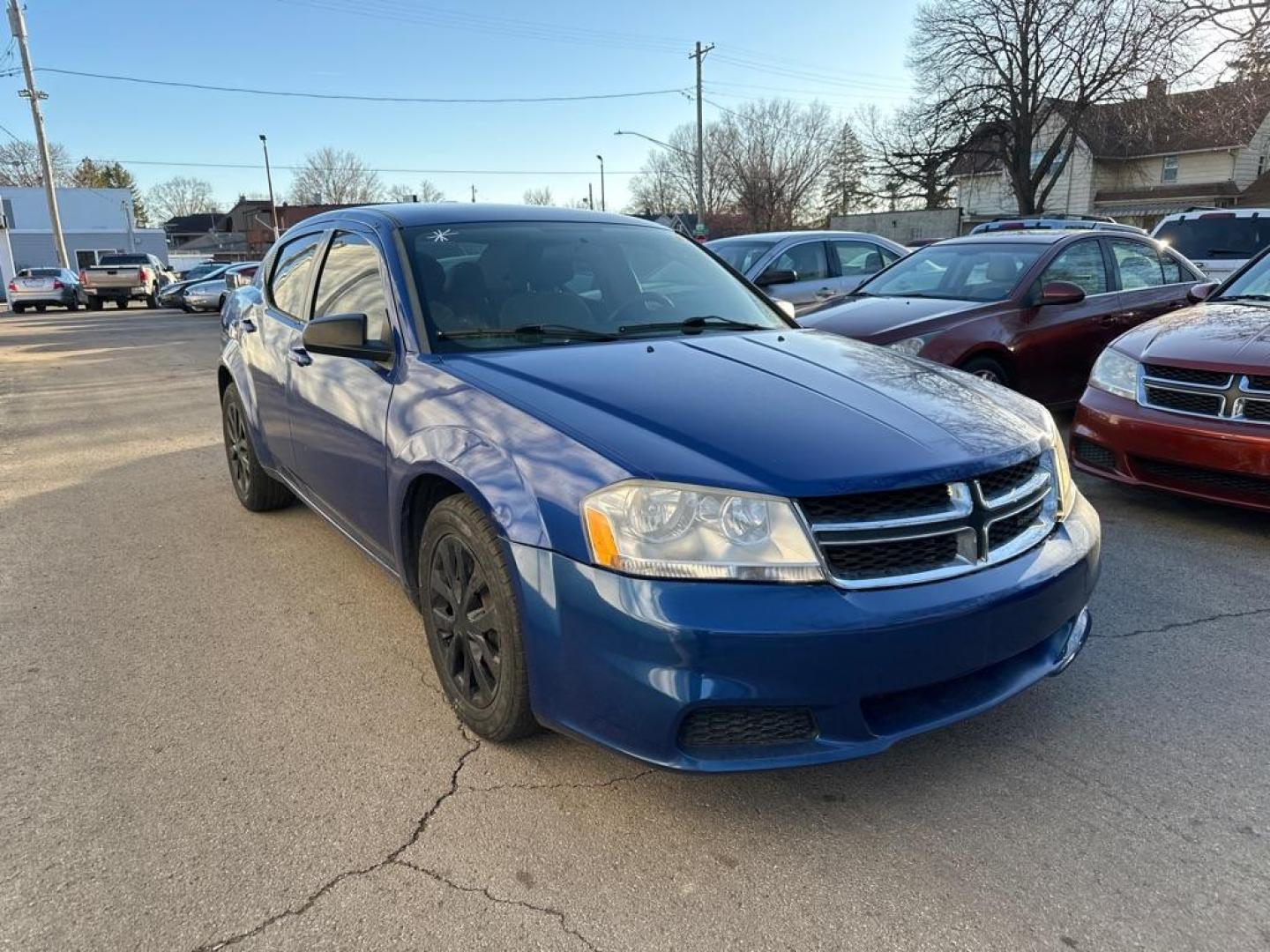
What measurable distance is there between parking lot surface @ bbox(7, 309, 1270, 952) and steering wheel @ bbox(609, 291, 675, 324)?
5.03ft

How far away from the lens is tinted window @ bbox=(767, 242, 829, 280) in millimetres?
9779

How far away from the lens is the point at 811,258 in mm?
9969

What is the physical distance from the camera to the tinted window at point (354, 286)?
10.8 ft

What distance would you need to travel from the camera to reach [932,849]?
7.36 feet

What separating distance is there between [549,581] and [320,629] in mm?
1783

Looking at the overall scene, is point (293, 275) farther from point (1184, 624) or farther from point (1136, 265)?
point (1136, 265)

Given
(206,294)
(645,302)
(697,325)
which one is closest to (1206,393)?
(697,325)

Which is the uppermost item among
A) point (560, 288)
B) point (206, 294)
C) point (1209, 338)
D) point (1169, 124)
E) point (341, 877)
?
point (1169, 124)

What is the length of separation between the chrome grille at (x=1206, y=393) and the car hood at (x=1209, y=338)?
54 mm

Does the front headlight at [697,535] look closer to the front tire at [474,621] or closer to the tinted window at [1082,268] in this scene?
the front tire at [474,621]

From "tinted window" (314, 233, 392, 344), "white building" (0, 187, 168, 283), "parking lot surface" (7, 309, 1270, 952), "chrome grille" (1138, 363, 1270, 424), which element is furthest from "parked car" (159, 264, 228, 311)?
"white building" (0, 187, 168, 283)

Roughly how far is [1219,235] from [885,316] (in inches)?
309

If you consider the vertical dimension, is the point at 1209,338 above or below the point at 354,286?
below

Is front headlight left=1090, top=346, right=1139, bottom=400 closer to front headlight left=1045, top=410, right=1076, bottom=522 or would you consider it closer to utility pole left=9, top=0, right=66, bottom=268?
front headlight left=1045, top=410, right=1076, bottom=522
